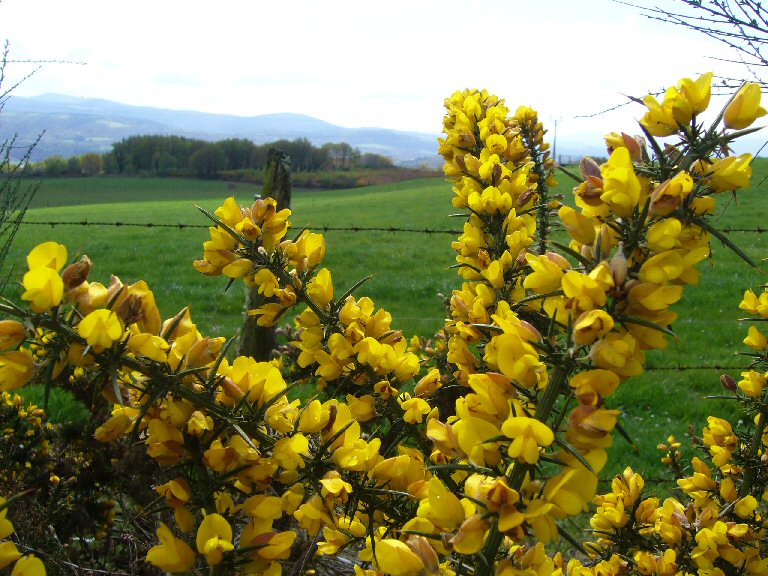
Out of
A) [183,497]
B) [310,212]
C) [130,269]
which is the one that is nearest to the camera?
[183,497]

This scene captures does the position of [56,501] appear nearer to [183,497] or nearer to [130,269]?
[183,497]

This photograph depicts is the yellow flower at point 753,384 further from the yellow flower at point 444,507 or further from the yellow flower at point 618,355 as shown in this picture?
the yellow flower at point 444,507

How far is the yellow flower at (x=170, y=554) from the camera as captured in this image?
0.96 meters

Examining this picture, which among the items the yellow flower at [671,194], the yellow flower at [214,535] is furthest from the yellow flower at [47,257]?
the yellow flower at [671,194]

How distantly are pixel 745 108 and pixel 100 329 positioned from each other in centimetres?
97

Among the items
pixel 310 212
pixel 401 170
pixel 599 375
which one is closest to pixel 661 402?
pixel 599 375

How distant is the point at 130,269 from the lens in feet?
36.0

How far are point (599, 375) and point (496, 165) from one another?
50.5 inches

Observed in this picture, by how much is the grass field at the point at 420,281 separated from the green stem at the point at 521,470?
0.66 metres

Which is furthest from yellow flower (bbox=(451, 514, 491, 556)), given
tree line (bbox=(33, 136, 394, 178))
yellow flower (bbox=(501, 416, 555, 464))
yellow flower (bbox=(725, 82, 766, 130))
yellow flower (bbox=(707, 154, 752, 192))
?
tree line (bbox=(33, 136, 394, 178))

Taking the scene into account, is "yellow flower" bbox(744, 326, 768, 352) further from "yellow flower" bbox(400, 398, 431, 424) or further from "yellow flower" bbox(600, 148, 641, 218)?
"yellow flower" bbox(600, 148, 641, 218)

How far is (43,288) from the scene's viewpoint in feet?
2.62

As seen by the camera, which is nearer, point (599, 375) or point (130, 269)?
point (599, 375)

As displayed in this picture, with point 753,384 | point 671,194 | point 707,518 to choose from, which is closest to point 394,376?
point 671,194
